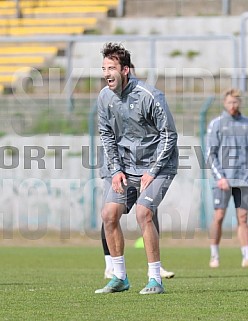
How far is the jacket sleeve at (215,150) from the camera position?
14341 millimetres

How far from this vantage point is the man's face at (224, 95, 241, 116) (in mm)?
14273

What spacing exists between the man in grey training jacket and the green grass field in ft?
1.46

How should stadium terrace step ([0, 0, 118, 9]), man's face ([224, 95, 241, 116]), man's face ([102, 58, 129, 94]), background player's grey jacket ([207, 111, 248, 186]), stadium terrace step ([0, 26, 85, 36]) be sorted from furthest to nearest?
stadium terrace step ([0, 0, 118, 9]) < stadium terrace step ([0, 26, 85, 36]) < background player's grey jacket ([207, 111, 248, 186]) < man's face ([224, 95, 241, 116]) < man's face ([102, 58, 129, 94])

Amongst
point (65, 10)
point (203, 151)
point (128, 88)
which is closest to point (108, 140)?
point (128, 88)

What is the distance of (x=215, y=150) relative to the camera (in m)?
14.4

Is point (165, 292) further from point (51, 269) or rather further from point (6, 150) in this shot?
point (6, 150)

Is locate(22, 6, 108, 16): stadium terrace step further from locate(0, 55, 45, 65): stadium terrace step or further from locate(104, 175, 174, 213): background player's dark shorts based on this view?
locate(104, 175, 174, 213): background player's dark shorts

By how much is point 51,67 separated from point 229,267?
12.1 meters

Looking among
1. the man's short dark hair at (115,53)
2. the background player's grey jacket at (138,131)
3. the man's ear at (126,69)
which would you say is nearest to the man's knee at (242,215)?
the background player's grey jacket at (138,131)

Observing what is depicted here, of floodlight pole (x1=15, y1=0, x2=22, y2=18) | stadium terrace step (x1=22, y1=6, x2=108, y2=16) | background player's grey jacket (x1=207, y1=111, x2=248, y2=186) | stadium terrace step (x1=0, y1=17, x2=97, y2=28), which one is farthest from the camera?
floodlight pole (x1=15, y1=0, x2=22, y2=18)

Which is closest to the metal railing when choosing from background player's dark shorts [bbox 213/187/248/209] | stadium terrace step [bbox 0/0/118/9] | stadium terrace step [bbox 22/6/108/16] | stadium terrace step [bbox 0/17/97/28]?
stadium terrace step [bbox 0/17/97/28]

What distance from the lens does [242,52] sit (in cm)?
2248

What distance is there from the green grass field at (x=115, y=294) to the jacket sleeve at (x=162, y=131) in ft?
4.06

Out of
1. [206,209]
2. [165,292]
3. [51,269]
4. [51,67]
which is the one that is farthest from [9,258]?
[51,67]
